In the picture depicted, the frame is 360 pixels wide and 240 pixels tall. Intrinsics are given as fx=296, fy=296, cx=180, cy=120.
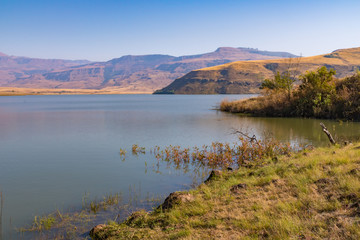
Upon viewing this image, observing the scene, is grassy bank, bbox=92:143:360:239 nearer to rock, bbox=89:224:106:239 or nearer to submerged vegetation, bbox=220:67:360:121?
rock, bbox=89:224:106:239

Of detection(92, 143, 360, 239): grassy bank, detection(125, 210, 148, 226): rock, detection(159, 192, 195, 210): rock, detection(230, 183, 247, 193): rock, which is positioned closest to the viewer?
detection(92, 143, 360, 239): grassy bank

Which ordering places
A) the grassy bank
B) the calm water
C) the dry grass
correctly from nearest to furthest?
the grassy bank < the calm water < the dry grass

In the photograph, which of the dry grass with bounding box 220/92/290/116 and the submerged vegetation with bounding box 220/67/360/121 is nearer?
the submerged vegetation with bounding box 220/67/360/121

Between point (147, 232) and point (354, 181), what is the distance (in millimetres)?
4995

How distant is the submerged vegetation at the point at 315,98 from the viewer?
30328mm

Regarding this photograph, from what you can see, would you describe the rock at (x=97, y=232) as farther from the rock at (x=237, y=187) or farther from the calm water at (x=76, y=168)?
the rock at (x=237, y=187)

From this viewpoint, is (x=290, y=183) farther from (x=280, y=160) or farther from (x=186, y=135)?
(x=186, y=135)

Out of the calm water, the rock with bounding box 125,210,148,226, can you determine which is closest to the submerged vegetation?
the calm water

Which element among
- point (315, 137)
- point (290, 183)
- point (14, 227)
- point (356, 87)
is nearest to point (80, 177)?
point (14, 227)

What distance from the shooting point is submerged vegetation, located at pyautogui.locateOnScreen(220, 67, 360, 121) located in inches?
1194

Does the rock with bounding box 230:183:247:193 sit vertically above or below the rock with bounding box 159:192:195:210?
above

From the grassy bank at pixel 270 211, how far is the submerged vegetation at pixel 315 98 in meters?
24.4

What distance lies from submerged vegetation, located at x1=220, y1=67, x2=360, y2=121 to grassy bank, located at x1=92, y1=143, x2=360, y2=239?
24.4 metres

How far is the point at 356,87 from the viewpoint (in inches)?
1210
